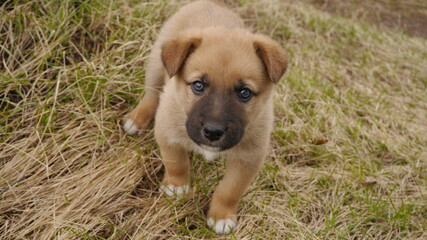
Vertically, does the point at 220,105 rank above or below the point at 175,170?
above

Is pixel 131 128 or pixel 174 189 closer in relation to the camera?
pixel 174 189

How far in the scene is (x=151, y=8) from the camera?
4.93 meters

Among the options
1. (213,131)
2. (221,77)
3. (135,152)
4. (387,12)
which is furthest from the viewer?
(387,12)

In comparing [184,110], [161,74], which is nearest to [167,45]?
[184,110]

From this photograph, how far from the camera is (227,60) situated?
113 inches

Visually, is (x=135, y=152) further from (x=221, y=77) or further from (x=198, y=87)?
(x=221, y=77)

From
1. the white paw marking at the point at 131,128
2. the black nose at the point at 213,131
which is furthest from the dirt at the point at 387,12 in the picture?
the black nose at the point at 213,131

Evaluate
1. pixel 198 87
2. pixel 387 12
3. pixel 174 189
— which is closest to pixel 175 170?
pixel 174 189

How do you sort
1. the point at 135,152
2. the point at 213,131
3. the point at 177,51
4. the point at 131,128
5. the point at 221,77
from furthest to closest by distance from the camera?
the point at 131,128, the point at 135,152, the point at 177,51, the point at 221,77, the point at 213,131

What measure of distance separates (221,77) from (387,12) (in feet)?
20.5

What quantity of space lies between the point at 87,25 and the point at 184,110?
6.09ft

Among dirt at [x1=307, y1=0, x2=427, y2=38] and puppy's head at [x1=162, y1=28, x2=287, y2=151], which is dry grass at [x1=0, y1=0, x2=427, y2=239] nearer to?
puppy's head at [x1=162, y1=28, x2=287, y2=151]

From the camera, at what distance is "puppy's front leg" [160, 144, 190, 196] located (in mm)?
3365

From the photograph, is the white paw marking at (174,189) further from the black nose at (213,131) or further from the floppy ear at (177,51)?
the floppy ear at (177,51)
